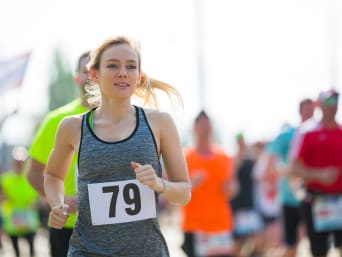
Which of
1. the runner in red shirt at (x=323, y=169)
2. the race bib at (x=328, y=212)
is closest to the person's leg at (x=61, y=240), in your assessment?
the runner in red shirt at (x=323, y=169)

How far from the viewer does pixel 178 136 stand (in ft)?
16.4

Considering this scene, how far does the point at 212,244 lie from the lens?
35.2ft

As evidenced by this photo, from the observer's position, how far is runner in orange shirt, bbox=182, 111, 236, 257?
35.2 ft

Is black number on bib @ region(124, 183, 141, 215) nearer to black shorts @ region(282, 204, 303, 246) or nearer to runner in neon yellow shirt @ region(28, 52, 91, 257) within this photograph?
runner in neon yellow shirt @ region(28, 52, 91, 257)

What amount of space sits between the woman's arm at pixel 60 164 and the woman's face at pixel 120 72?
267 mm

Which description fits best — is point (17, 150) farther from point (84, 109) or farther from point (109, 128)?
point (109, 128)

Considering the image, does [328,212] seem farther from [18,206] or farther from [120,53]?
[18,206]

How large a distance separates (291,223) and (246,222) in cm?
310

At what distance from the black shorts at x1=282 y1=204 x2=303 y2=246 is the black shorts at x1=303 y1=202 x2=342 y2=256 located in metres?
1.37

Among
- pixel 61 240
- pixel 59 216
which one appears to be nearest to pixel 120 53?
pixel 59 216

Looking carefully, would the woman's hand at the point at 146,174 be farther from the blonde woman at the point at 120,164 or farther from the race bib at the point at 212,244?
the race bib at the point at 212,244

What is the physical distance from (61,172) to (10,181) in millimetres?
10377

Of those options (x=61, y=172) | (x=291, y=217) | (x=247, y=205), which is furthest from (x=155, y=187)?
(x=247, y=205)

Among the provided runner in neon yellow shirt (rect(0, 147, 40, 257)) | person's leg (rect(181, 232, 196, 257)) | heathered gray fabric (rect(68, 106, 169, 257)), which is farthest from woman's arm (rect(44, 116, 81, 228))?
runner in neon yellow shirt (rect(0, 147, 40, 257))
